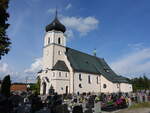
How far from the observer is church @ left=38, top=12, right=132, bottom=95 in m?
40.3

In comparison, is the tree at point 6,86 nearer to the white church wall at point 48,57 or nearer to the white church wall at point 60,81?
the white church wall at point 60,81

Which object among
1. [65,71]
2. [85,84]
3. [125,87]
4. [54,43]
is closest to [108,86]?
[125,87]

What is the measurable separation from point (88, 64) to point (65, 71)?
10.3 metres

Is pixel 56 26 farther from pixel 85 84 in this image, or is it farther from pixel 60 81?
pixel 85 84

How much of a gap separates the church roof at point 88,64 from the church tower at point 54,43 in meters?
2.50

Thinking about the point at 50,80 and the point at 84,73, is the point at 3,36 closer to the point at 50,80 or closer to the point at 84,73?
the point at 50,80

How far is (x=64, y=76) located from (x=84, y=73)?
640 centimetres

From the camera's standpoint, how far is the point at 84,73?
150ft

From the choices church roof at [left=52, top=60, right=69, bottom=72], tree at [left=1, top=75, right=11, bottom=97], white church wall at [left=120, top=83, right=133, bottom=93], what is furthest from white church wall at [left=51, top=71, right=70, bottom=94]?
white church wall at [left=120, top=83, right=133, bottom=93]

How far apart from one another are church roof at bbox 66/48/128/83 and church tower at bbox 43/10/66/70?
2.50 meters

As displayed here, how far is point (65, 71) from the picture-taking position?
4144 cm

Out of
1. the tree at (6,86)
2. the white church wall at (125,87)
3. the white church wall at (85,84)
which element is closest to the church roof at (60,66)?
the white church wall at (85,84)

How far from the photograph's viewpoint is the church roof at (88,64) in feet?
147

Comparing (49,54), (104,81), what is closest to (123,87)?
(104,81)
